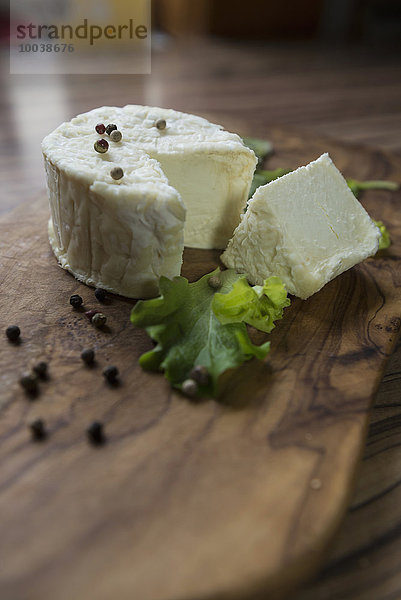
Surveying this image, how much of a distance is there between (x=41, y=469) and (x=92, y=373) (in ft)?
1.40

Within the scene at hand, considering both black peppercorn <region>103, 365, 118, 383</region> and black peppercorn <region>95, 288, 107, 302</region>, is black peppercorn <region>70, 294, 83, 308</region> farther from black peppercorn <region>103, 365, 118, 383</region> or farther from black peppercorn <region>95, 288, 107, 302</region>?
black peppercorn <region>103, 365, 118, 383</region>

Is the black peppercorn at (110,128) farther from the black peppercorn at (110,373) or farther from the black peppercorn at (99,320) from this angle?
the black peppercorn at (110,373)

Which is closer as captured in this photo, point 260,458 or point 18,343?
point 260,458

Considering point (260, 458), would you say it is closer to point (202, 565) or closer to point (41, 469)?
point (202, 565)

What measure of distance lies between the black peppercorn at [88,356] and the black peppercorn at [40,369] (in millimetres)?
139

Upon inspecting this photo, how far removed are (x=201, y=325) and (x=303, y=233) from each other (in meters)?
0.62

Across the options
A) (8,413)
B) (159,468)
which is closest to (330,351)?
(159,468)

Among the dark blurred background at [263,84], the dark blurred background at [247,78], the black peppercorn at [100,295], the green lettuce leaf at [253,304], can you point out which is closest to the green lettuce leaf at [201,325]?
the green lettuce leaf at [253,304]

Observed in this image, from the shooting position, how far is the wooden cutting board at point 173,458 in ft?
4.57

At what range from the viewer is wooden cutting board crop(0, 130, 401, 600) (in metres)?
1.39

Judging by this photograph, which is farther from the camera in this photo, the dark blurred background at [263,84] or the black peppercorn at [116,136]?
the dark blurred background at [263,84]

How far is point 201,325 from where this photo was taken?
2131 millimetres

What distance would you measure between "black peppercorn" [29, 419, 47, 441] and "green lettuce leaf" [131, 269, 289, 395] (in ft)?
1.34

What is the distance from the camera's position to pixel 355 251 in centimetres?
249
